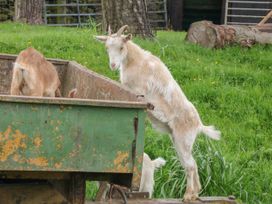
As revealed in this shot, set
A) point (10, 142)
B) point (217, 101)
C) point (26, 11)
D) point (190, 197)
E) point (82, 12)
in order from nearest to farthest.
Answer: point (10, 142)
point (190, 197)
point (217, 101)
point (26, 11)
point (82, 12)

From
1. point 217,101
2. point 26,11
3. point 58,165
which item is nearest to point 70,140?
point 58,165

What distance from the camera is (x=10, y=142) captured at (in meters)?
3.39

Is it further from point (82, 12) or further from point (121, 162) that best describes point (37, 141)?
point (82, 12)

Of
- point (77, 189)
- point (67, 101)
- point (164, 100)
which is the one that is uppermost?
point (67, 101)

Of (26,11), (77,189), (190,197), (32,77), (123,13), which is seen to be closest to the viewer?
(77,189)

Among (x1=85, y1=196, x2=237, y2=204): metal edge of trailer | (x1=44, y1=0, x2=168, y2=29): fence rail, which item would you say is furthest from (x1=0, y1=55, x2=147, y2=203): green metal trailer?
(x1=44, y1=0, x2=168, y2=29): fence rail

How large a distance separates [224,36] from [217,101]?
329 centimetres

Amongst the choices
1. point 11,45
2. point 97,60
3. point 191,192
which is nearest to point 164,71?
point 191,192

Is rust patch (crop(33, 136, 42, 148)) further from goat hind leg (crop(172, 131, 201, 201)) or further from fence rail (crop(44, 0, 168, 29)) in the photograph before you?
fence rail (crop(44, 0, 168, 29))

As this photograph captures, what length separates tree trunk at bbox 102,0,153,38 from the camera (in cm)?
1169

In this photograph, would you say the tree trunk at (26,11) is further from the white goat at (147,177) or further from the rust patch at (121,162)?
the rust patch at (121,162)

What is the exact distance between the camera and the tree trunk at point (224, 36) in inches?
493

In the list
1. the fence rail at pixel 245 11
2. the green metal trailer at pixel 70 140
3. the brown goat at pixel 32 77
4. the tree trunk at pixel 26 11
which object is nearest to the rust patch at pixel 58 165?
the green metal trailer at pixel 70 140

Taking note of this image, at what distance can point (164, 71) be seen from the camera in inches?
227
